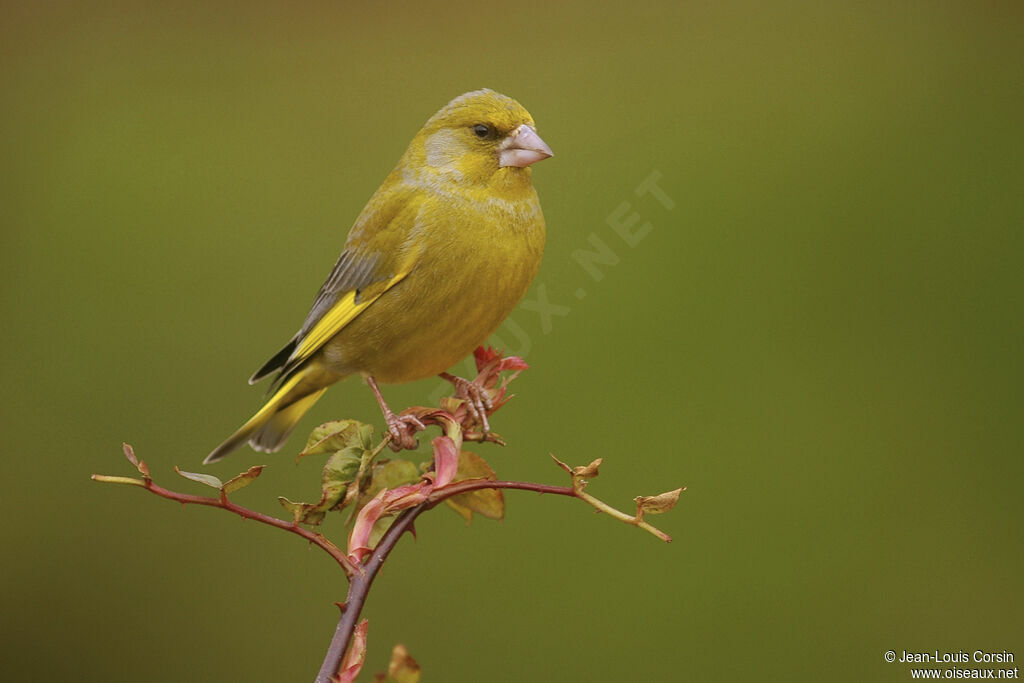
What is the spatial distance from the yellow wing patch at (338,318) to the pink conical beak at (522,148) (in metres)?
0.34

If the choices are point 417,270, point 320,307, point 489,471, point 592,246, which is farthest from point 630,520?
point 592,246

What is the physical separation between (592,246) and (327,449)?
6.71ft

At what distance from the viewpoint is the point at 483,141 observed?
237 centimetres

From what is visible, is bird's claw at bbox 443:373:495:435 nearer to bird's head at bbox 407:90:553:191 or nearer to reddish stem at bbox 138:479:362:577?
reddish stem at bbox 138:479:362:577

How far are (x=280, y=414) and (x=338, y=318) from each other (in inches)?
14.4

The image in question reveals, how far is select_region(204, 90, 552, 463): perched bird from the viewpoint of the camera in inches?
86.5

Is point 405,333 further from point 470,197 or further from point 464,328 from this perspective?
point 470,197

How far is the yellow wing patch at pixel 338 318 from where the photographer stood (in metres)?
2.32

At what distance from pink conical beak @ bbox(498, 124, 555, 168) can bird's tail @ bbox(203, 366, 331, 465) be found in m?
0.67

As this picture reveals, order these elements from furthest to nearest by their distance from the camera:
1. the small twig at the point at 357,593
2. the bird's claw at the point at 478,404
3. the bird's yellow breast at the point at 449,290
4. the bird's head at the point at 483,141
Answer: the bird's head at the point at 483,141
the bird's yellow breast at the point at 449,290
the bird's claw at the point at 478,404
the small twig at the point at 357,593

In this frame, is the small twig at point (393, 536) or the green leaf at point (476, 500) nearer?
the small twig at point (393, 536)

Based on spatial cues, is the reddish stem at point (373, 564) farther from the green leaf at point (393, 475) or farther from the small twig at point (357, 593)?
the green leaf at point (393, 475)

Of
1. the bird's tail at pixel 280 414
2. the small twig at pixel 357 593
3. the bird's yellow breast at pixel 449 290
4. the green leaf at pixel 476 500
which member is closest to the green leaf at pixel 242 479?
the small twig at pixel 357 593

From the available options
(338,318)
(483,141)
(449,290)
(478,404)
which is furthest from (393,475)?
(483,141)
